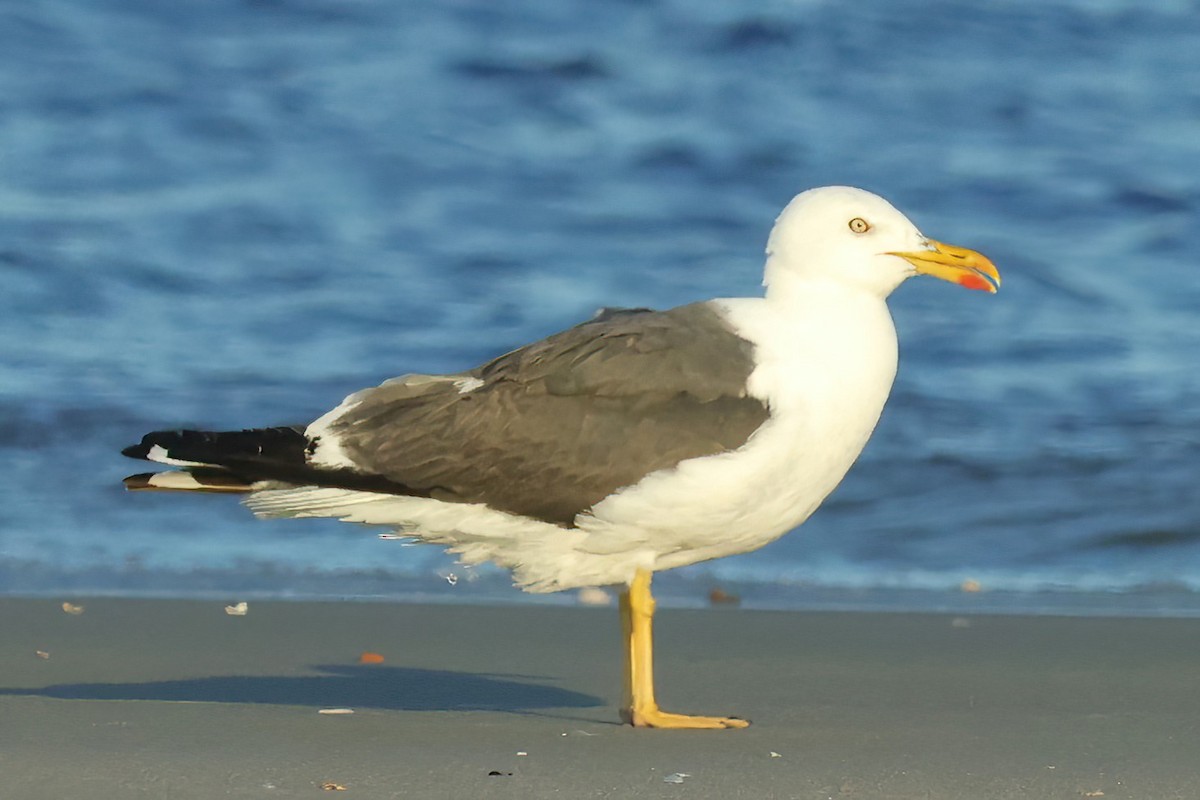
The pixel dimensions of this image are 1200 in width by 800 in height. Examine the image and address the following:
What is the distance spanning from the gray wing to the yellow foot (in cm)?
56

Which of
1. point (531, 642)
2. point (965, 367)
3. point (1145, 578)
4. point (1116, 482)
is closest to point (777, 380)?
point (531, 642)

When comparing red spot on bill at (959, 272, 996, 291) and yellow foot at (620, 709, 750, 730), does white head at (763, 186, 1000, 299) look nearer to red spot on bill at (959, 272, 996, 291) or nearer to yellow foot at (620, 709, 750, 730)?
red spot on bill at (959, 272, 996, 291)

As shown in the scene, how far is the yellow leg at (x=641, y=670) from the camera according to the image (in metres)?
5.20

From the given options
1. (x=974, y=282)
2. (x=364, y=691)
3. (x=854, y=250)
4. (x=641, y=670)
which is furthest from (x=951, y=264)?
(x=364, y=691)

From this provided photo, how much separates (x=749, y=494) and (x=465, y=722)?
969 mm

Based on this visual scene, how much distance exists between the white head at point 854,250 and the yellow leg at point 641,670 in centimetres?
97

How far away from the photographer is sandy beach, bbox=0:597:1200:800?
433 cm

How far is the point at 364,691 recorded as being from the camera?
590 centimetres

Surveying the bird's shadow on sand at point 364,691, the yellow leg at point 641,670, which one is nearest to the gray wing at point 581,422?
the yellow leg at point 641,670

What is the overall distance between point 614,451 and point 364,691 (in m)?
1.26

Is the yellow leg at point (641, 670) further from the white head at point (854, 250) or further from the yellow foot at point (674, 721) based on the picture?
the white head at point (854, 250)

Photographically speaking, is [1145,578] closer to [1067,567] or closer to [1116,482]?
[1067,567]

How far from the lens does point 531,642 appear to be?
6945 mm

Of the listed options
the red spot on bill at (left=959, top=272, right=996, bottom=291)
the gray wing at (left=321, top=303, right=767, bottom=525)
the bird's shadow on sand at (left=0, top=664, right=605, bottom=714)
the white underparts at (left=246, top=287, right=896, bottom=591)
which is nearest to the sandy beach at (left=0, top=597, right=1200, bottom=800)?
the bird's shadow on sand at (left=0, top=664, right=605, bottom=714)
